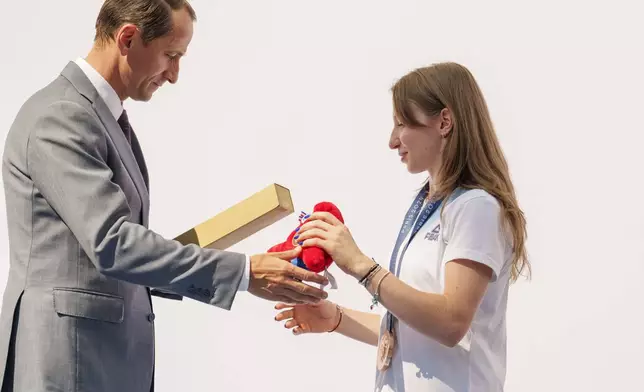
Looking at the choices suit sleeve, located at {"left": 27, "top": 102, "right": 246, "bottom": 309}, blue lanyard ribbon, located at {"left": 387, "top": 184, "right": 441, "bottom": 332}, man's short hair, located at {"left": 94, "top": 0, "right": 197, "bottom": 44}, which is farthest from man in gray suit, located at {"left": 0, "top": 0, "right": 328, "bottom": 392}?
blue lanyard ribbon, located at {"left": 387, "top": 184, "right": 441, "bottom": 332}

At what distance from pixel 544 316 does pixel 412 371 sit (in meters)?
1.54

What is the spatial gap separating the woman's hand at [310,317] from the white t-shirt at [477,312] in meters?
0.29

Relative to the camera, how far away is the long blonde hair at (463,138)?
2131 millimetres

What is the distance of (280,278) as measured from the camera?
79.8 inches

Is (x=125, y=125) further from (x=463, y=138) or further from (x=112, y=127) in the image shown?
(x=463, y=138)

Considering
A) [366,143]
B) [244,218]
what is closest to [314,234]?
[244,218]

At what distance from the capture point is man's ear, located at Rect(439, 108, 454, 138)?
7.14ft

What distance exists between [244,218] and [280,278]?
0.51ft

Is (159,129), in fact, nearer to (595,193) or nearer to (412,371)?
(595,193)

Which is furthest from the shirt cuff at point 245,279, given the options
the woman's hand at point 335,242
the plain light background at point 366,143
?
the plain light background at point 366,143

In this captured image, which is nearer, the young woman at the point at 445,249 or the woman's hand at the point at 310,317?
the young woman at the point at 445,249

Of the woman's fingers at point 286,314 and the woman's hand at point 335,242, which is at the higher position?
the woman's hand at point 335,242

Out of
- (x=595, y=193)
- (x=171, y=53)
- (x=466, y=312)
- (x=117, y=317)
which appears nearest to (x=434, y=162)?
(x=466, y=312)

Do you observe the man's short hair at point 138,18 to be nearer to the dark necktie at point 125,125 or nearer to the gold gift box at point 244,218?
the dark necktie at point 125,125
